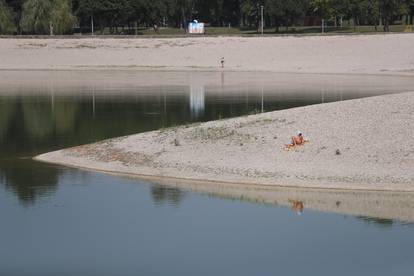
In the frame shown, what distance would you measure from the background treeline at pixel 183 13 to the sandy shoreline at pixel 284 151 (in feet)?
246

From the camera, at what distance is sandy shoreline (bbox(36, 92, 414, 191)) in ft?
78.0

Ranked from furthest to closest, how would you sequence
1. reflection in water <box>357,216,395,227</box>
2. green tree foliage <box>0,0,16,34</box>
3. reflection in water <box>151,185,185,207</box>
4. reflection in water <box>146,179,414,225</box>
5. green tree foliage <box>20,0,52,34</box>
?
green tree foliage <box>0,0,16,34</box>, green tree foliage <box>20,0,52,34</box>, reflection in water <box>151,185,185,207</box>, reflection in water <box>146,179,414,225</box>, reflection in water <box>357,216,395,227</box>

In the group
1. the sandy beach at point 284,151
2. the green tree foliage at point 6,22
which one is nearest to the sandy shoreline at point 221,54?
the green tree foliage at point 6,22

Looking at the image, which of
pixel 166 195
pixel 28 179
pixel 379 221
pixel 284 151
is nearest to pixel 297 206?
pixel 379 221

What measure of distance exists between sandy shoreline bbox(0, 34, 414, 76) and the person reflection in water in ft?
165

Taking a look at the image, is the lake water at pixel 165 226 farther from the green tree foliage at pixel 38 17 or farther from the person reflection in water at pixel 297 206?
the green tree foliage at pixel 38 17

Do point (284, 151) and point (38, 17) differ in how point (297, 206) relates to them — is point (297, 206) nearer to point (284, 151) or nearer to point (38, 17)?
point (284, 151)

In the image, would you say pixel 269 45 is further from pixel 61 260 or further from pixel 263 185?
pixel 61 260

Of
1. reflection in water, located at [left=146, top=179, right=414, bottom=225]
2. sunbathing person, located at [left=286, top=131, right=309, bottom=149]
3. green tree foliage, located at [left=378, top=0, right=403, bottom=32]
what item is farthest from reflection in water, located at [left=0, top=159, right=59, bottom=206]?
green tree foliage, located at [left=378, top=0, right=403, bottom=32]

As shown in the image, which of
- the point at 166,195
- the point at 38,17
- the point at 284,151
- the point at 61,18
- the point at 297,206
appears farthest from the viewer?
the point at 38,17

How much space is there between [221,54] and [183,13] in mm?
45703

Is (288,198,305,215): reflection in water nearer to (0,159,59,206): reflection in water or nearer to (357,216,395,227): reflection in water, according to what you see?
(357,216,395,227): reflection in water

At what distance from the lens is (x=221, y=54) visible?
83062mm

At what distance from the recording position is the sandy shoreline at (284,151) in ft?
78.0
